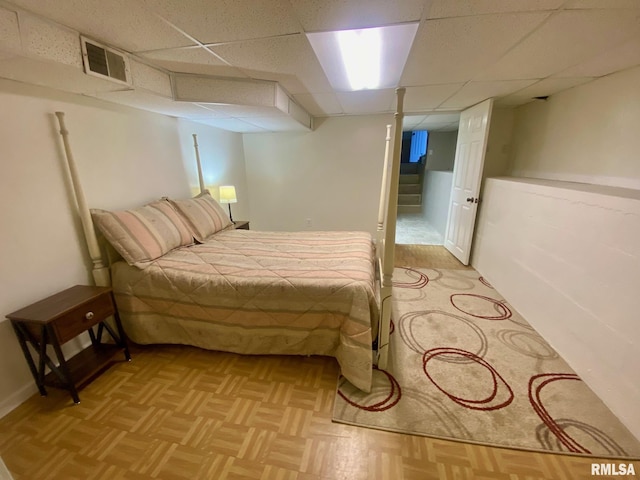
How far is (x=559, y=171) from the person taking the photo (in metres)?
2.75

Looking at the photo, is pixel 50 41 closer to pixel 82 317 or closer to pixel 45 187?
pixel 45 187

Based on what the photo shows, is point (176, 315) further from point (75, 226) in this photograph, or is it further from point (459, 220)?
point (459, 220)

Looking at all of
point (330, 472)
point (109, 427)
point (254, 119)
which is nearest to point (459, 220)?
point (254, 119)

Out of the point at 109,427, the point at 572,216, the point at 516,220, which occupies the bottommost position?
the point at 109,427

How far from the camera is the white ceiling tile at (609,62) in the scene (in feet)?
5.46

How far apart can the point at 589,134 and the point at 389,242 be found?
7.99ft

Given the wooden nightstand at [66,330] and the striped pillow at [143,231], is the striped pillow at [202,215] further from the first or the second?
the wooden nightstand at [66,330]

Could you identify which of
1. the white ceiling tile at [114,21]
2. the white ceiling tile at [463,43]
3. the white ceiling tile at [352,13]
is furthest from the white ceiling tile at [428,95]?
the white ceiling tile at [114,21]

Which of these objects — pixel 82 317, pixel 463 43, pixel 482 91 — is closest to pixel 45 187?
pixel 82 317

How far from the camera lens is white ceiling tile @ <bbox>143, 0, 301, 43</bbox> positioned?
1147 millimetres

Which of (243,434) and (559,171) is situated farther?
(559,171)

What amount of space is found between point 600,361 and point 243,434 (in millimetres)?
2153

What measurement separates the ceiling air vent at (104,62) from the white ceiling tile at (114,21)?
0.04 meters

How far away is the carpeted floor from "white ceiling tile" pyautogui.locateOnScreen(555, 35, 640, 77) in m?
2.07
